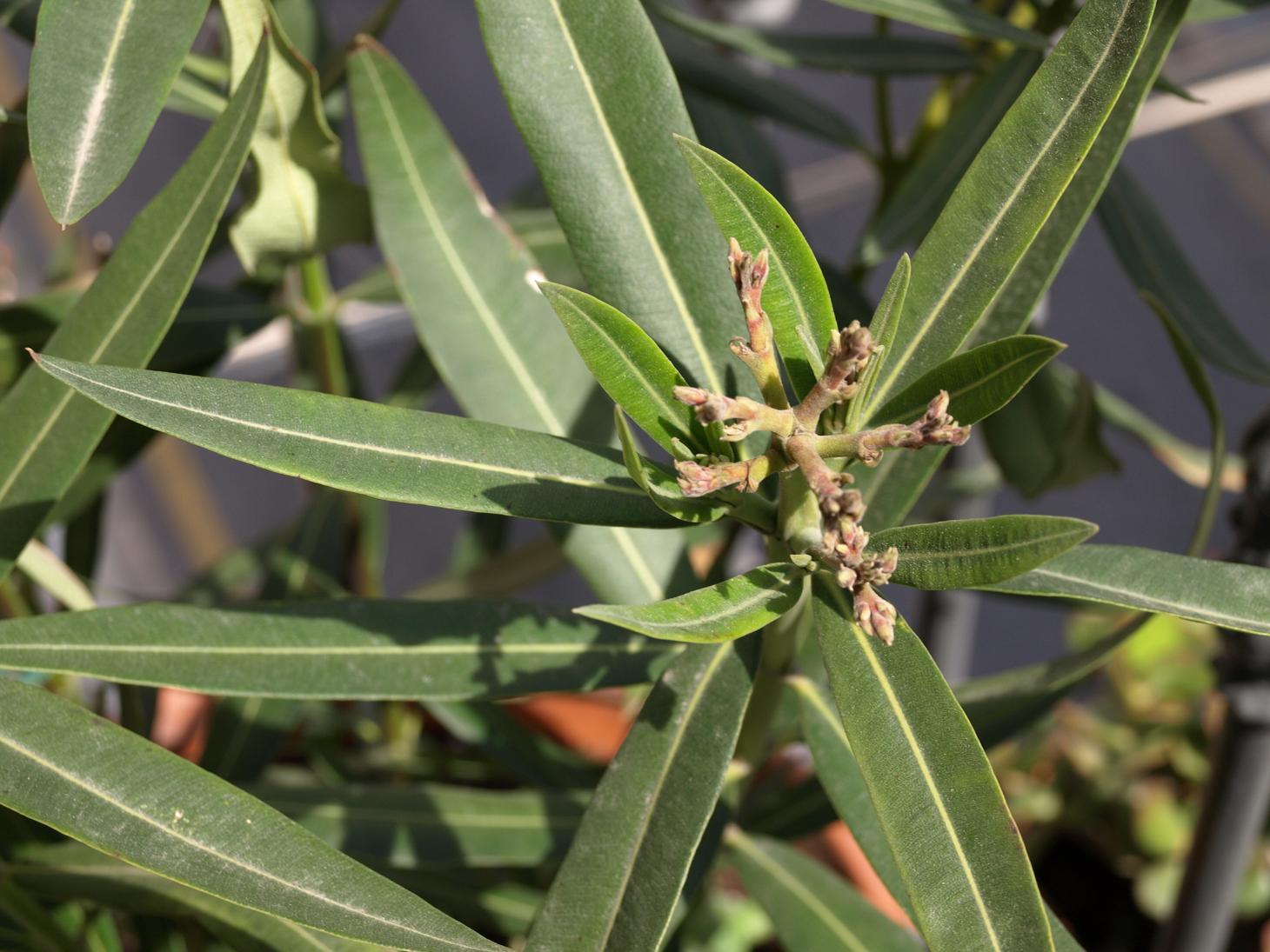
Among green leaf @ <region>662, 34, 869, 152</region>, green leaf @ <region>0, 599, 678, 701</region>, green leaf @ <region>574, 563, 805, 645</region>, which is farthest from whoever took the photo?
green leaf @ <region>662, 34, 869, 152</region>

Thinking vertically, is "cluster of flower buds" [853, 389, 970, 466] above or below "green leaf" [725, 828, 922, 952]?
above

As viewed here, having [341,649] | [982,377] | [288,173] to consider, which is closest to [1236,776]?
[982,377]

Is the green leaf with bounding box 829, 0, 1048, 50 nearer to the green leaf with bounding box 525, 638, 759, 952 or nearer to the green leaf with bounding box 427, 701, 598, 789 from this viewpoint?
the green leaf with bounding box 525, 638, 759, 952

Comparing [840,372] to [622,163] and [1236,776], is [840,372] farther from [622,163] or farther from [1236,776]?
[1236,776]

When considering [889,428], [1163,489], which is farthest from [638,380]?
[1163,489]

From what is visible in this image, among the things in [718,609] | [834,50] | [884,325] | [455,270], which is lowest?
[718,609]

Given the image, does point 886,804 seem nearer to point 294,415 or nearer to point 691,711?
point 691,711

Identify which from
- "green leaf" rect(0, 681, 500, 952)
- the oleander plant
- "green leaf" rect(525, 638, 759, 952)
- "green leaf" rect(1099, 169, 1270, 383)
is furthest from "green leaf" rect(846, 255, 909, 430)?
"green leaf" rect(1099, 169, 1270, 383)
